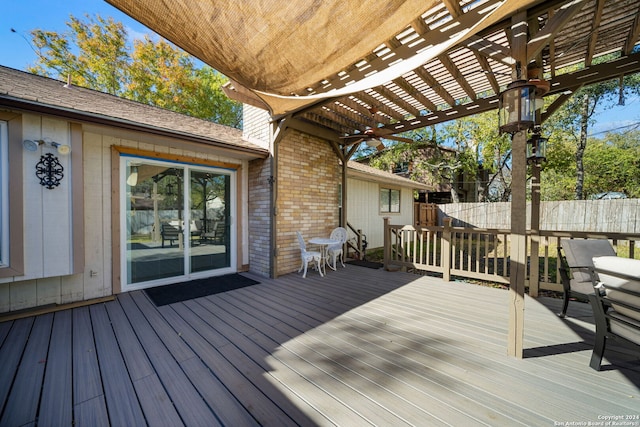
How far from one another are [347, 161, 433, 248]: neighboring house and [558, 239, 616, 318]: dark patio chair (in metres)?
5.40

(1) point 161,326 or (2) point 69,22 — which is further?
(2) point 69,22

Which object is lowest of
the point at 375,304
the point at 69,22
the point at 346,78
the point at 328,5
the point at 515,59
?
the point at 375,304

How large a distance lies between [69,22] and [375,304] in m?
Result: 17.1

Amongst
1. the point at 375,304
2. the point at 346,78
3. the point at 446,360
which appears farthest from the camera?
the point at 375,304

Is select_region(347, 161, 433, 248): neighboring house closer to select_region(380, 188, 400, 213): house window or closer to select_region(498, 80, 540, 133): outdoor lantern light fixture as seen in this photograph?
select_region(380, 188, 400, 213): house window

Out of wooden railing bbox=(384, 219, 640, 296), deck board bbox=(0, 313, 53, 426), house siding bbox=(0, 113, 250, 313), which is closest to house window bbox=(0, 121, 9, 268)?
house siding bbox=(0, 113, 250, 313)

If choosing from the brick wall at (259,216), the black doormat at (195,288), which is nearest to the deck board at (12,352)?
the black doormat at (195,288)

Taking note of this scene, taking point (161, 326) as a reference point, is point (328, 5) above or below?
above

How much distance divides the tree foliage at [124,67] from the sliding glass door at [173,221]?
10.9 meters

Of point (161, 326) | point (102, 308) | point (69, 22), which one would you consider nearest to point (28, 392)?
point (161, 326)

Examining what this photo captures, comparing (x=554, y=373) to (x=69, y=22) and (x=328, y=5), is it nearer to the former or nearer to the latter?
(x=328, y=5)

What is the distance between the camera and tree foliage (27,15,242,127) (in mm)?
11055

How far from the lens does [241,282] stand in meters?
4.75

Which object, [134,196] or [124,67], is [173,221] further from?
[124,67]
